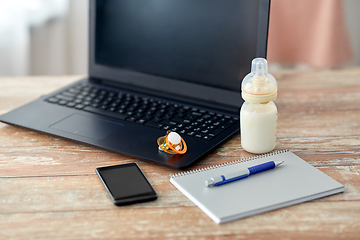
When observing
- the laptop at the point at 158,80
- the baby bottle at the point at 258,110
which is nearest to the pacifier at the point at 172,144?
the laptop at the point at 158,80

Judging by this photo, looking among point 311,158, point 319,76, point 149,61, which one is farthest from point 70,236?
point 319,76

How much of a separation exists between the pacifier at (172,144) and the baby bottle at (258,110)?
0.13 metres

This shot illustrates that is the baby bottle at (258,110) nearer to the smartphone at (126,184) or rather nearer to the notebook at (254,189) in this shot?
the notebook at (254,189)

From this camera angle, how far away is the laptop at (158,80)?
2.56ft

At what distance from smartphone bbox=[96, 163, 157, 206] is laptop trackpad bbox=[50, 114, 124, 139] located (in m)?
0.13

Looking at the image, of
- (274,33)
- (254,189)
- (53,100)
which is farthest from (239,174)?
(274,33)

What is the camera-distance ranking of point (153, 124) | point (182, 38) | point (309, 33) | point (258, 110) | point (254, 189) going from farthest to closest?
point (309, 33) < point (182, 38) < point (153, 124) < point (258, 110) < point (254, 189)

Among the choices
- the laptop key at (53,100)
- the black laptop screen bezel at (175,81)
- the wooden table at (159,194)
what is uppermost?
the black laptop screen bezel at (175,81)

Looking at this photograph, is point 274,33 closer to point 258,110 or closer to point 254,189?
point 258,110

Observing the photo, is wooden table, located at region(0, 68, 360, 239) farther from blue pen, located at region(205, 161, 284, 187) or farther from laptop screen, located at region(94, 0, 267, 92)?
laptop screen, located at region(94, 0, 267, 92)

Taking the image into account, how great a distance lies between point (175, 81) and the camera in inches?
37.9

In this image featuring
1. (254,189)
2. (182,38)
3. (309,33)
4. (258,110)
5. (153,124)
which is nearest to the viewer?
(254,189)

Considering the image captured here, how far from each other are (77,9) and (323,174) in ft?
6.12

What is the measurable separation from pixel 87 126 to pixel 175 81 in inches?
10.3
